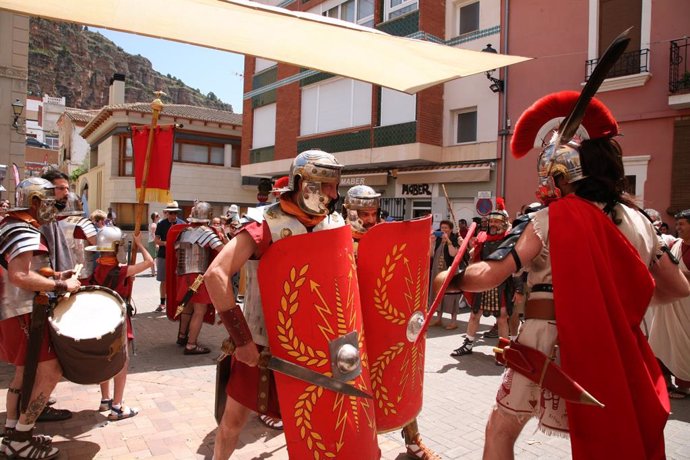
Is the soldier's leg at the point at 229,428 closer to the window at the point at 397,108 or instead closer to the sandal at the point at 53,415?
the sandal at the point at 53,415

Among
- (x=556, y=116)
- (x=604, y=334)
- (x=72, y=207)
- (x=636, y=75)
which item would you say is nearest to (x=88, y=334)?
(x=72, y=207)

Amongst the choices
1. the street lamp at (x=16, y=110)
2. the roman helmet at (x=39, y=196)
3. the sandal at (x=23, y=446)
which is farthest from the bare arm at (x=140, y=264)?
the street lamp at (x=16, y=110)

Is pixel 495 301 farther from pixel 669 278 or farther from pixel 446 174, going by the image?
pixel 446 174

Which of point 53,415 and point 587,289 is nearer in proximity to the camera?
point 587,289

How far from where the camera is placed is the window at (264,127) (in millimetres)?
19547

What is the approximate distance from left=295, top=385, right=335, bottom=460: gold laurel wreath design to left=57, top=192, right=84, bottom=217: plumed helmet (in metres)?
2.29

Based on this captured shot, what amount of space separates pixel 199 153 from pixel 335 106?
32.0 feet

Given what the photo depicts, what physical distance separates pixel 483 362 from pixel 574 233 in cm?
402

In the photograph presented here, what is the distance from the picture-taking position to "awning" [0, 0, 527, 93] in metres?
1.85

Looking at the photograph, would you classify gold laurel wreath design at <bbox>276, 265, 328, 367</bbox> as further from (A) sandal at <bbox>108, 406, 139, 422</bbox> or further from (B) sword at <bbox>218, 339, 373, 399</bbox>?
(A) sandal at <bbox>108, 406, 139, 422</bbox>

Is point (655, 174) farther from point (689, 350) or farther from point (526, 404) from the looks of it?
point (526, 404)

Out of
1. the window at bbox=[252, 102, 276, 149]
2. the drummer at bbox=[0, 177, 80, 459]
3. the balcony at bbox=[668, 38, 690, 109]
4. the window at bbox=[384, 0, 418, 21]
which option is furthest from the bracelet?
the window at bbox=[252, 102, 276, 149]

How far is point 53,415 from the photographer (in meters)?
3.59

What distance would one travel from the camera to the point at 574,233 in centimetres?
197
